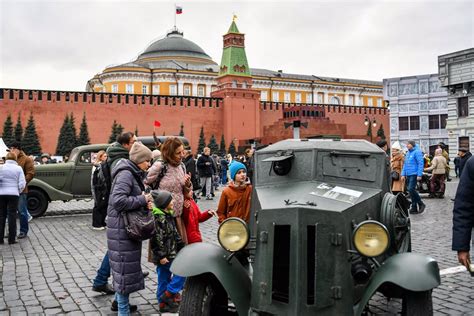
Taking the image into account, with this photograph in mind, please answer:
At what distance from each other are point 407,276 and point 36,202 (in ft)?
38.9

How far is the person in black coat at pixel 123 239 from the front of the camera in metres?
4.45

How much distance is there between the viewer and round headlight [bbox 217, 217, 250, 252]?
409cm

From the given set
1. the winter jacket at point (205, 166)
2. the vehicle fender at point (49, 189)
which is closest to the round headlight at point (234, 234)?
the vehicle fender at point (49, 189)

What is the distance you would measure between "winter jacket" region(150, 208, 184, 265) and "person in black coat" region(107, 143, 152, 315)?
330mm

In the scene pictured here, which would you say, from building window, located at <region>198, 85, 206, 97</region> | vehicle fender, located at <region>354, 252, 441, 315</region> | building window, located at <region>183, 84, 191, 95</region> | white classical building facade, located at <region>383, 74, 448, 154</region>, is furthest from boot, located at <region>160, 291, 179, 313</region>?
building window, located at <region>198, 85, 206, 97</region>

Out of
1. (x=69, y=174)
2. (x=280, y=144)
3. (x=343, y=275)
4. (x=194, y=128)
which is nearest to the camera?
(x=343, y=275)

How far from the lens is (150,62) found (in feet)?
271

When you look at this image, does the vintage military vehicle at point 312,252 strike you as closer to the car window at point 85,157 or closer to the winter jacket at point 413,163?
the winter jacket at point 413,163

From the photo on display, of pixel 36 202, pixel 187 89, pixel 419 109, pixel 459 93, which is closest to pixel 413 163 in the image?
pixel 36 202

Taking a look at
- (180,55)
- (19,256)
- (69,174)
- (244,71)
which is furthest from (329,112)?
(19,256)

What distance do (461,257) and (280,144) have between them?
196 centimetres

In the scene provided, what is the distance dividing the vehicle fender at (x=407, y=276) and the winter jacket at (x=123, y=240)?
2.04 meters

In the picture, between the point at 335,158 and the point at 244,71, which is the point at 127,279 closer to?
the point at 335,158

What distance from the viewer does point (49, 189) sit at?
44.1ft
